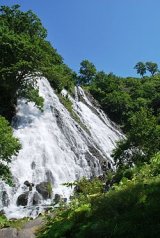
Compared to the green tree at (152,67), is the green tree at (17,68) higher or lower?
lower

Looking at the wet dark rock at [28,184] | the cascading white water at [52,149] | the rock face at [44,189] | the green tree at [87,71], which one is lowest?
the rock face at [44,189]

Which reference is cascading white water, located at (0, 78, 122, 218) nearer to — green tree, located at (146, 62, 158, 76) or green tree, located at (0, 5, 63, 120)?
green tree, located at (0, 5, 63, 120)

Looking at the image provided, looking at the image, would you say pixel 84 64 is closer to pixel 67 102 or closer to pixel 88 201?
pixel 67 102

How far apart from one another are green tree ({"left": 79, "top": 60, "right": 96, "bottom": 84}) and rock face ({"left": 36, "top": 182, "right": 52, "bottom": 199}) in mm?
58337

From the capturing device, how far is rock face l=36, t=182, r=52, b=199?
27.8 metres

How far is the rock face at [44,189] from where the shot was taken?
2784 cm

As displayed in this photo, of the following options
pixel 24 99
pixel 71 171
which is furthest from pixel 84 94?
pixel 71 171

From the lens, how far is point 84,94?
57.7m

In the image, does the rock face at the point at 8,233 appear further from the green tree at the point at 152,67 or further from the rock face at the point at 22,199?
the green tree at the point at 152,67

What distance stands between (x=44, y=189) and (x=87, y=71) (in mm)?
61754

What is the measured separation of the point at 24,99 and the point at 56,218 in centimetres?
3100

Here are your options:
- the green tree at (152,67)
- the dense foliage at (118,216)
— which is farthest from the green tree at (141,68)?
the dense foliage at (118,216)

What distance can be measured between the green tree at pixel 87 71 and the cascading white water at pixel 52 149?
1439 inches

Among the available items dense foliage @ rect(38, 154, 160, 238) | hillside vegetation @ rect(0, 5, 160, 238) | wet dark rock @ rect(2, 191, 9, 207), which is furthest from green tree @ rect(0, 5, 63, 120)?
dense foliage @ rect(38, 154, 160, 238)
